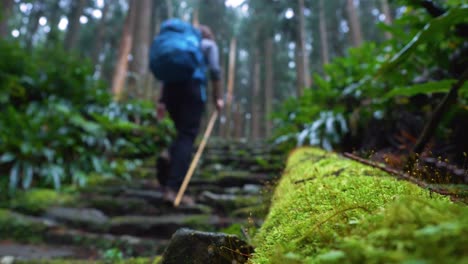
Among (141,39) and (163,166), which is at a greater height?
(141,39)

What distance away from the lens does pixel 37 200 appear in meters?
3.70

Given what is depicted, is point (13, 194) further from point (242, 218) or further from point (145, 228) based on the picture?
point (242, 218)

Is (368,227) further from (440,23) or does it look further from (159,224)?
(159,224)

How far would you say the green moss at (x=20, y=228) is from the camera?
3039 mm

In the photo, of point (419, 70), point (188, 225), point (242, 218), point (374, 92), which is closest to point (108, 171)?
point (188, 225)

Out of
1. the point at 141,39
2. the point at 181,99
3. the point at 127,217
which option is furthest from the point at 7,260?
the point at 141,39

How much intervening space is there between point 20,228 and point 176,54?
2406 millimetres

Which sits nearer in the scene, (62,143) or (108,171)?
(62,143)

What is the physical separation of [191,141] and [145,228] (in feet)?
3.91

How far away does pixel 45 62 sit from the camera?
5668 mm

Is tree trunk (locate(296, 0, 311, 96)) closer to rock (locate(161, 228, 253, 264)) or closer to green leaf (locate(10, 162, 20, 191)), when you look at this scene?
green leaf (locate(10, 162, 20, 191))

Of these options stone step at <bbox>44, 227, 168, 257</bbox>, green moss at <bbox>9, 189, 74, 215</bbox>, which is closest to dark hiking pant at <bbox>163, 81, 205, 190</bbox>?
stone step at <bbox>44, 227, 168, 257</bbox>

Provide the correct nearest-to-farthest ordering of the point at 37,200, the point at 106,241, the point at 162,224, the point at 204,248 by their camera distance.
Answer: the point at 204,248 < the point at 106,241 < the point at 162,224 < the point at 37,200

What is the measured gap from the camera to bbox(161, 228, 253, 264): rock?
42.4 inches
